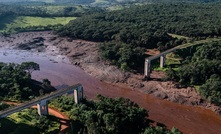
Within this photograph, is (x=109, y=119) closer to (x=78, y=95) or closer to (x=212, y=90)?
(x=78, y=95)

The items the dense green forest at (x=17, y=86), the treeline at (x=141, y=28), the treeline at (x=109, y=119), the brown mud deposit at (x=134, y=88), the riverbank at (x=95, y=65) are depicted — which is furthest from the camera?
the treeline at (x=141, y=28)

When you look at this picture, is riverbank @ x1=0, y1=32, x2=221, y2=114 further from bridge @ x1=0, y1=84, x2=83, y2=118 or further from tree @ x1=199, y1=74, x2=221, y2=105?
bridge @ x1=0, y1=84, x2=83, y2=118

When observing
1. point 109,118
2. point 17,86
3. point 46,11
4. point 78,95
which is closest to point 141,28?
point 78,95

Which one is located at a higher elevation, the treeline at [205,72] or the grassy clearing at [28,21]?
the grassy clearing at [28,21]

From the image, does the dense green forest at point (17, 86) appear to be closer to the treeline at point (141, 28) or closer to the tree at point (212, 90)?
the treeline at point (141, 28)

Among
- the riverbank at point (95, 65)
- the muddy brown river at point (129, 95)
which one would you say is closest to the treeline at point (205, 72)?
the riverbank at point (95, 65)

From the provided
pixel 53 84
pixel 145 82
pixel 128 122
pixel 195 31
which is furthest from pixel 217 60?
pixel 53 84
